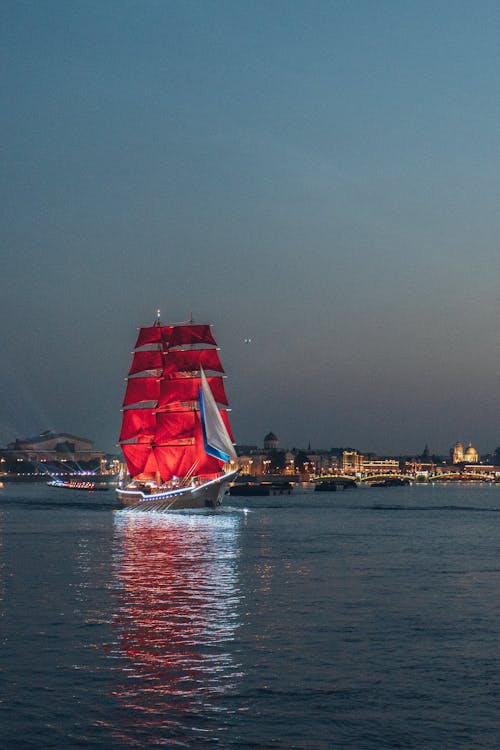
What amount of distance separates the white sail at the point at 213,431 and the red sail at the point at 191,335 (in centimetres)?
1340

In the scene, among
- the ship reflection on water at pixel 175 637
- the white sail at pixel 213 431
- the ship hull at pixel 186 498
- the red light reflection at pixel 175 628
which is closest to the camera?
the ship reflection on water at pixel 175 637

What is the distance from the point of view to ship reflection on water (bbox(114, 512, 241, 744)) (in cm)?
1672

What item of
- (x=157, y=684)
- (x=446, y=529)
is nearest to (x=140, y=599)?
(x=157, y=684)

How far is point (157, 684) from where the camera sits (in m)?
18.7

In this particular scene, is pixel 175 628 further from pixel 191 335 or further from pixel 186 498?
pixel 191 335

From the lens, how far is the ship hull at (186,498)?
89.9 meters

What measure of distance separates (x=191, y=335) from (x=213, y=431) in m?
18.0

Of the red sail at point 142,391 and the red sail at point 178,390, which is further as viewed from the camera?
the red sail at point 142,391

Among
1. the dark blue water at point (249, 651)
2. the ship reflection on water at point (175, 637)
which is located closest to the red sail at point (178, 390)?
the ship reflection on water at point (175, 637)

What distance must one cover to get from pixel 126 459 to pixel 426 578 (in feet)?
222

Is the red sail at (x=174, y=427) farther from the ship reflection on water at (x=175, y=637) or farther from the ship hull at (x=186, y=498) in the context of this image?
the ship reflection on water at (x=175, y=637)

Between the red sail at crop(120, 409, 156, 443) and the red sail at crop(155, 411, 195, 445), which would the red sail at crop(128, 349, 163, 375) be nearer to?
the red sail at crop(120, 409, 156, 443)

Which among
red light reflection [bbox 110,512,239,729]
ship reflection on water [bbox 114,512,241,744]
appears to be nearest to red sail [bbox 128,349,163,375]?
red light reflection [bbox 110,512,239,729]

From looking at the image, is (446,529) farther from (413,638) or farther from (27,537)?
(413,638)
